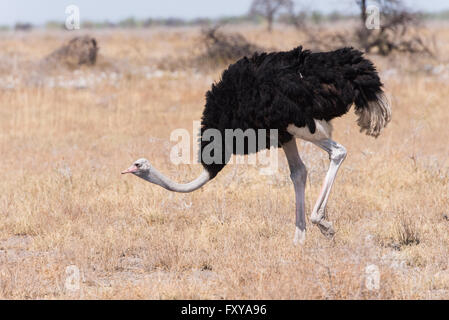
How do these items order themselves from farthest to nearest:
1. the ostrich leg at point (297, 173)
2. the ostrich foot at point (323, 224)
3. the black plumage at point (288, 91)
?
the ostrich leg at point (297, 173), the ostrich foot at point (323, 224), the black plumage at point (288, 91)

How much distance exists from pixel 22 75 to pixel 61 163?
25.2 feet

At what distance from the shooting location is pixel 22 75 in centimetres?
1623

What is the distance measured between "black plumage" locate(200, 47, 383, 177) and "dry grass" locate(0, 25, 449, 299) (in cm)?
89

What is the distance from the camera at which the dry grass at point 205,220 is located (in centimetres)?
483

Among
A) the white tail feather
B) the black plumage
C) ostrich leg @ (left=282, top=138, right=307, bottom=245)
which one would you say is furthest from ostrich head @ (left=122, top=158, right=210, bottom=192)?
the white tail feather

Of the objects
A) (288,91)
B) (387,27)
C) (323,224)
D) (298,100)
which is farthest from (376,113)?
(387,27)

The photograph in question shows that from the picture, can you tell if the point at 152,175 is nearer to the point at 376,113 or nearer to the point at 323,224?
the point at 323,224

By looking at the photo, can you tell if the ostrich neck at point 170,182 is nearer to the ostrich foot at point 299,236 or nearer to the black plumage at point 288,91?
the black plumage at point 288,91

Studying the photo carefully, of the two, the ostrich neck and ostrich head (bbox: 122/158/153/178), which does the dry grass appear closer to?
the ostrich neck

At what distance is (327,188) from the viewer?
577 cm

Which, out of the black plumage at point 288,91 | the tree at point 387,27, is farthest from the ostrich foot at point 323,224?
the tree at point 387,27

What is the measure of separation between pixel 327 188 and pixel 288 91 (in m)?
0.82

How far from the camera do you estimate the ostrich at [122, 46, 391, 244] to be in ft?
18.4
